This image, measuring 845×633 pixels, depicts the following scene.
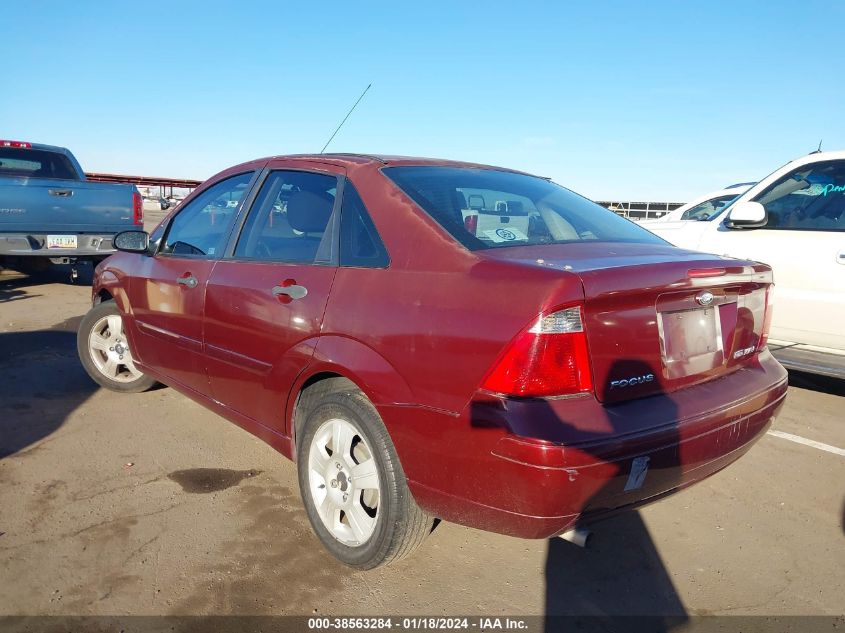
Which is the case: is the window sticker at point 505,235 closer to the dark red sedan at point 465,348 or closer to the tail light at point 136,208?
the dark red sedan at point 465,348

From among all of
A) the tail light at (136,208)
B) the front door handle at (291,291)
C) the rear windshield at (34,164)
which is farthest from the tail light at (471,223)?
the rear windshield at (34,164)

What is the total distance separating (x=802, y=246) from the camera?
5.17m

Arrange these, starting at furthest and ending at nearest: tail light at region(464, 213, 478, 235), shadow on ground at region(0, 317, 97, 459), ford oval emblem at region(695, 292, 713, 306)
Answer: shadow on ground at region(0, 317, 97, 459), tail light at region(464, 213, 478, 235), ford oval emblem at region(695, 292, 713, 306)

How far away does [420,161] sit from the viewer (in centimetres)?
331

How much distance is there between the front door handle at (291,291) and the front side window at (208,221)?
77cm

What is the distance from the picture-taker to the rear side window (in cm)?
268

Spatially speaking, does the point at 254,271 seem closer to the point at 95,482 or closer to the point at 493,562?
the point at 95,482

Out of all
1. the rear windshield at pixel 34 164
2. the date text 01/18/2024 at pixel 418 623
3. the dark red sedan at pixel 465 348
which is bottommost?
the date text 01/18/2024 at pixel 418 623

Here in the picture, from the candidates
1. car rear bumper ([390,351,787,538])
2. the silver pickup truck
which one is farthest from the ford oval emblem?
the silver pickup truck

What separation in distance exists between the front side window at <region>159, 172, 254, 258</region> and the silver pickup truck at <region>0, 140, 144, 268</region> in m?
4.58

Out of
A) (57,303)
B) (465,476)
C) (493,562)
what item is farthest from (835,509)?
(57,303)

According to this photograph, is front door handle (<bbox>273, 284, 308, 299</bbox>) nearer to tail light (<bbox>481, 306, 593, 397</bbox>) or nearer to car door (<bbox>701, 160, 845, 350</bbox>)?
tail light (<bbox>481, 306, 593, 397</bbox>)

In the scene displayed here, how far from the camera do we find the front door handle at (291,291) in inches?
114

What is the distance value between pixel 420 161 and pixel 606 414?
1696 mm
